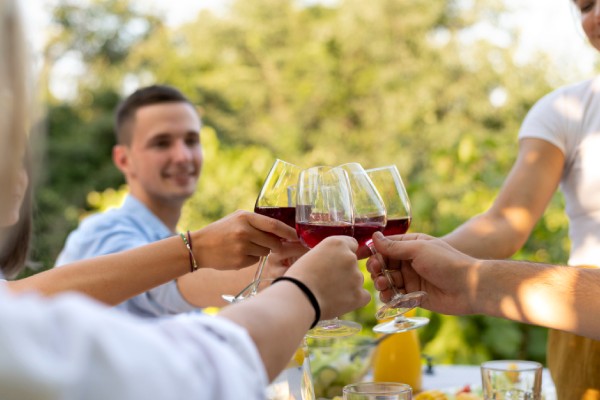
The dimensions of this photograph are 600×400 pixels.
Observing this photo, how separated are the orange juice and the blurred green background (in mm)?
8252

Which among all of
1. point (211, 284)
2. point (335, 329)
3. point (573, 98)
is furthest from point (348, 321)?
point (573, 98)

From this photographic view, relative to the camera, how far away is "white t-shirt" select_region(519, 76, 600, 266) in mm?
2281

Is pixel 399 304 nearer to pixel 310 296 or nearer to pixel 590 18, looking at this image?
pixel 310 296

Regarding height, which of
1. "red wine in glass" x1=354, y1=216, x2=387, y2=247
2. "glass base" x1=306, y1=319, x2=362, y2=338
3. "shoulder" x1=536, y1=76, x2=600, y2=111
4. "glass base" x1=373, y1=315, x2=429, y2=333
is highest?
"shoulder" x1=536, y1=76, x2=600, y2=111

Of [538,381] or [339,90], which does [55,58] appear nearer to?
[339,90]

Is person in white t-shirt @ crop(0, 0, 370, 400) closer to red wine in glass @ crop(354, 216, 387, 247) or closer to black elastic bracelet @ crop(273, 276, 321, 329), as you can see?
black elastic bracelet @ crop(273, 276, 321, 329)

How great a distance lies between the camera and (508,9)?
13547mm

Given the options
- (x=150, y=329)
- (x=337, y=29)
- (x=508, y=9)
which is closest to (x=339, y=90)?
(x=337, y=29)

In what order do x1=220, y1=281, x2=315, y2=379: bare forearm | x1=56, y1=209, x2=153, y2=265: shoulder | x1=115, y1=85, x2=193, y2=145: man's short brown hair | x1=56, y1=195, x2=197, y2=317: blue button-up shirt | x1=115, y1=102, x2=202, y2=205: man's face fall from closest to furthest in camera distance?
1. x1=220, y1=281, x2=315, y2=379: bare forearm
2. x1=56, y1=195, x2=197, y2=317: blue button-up shirt
3. x1=56, y1=209, x2=153, y2=265: shoulder
4. x1=115, y1=102, x2=202, y2=205: man's face
5. x1=115, y1=85, x2=193, y2=145: man's short brown hair

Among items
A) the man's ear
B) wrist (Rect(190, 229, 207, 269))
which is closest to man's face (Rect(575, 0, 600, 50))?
wrist (Rect(190, 229, 207, 269))

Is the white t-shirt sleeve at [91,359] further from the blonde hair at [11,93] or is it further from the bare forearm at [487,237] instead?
the bare forearm at [487,237]

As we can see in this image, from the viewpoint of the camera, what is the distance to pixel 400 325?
64.4 inches

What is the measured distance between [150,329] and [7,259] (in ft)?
4.16

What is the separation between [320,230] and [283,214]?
201 millimetres
